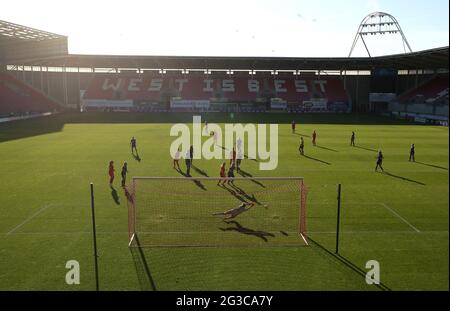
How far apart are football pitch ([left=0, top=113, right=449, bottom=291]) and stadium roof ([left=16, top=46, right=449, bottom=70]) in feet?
141

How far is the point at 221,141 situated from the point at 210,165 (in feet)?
32.3

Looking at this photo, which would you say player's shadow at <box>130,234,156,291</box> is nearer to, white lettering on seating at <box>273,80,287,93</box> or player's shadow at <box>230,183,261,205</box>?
player's shadow at <box>230,183,261,205</box>

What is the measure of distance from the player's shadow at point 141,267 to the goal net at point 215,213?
1.05ft

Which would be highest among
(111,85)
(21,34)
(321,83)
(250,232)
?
(21,34)

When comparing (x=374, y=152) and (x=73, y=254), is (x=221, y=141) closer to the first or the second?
(x=374, y=152)

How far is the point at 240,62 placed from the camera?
68.5 m

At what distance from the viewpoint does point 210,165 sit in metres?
23.9

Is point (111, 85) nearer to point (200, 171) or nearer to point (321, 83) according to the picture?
point (321, 83)

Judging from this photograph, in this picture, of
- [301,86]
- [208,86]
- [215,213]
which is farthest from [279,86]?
[215,213]

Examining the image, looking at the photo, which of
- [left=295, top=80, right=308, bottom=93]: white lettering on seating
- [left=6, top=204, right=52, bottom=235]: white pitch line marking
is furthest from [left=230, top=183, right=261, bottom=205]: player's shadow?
[left=295, top=80, right=308, bottom=93]: white lettering on seating

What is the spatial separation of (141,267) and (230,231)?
3680 mm
